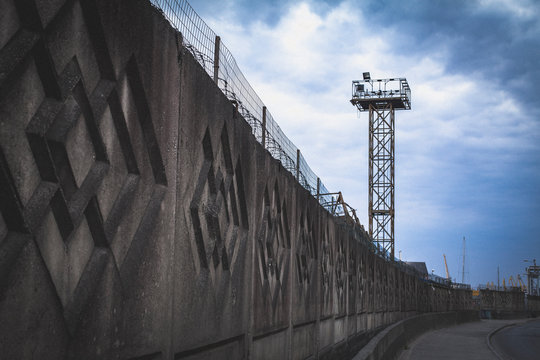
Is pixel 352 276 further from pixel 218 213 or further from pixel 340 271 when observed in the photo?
pixel 218 213

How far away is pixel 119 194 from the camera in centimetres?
375

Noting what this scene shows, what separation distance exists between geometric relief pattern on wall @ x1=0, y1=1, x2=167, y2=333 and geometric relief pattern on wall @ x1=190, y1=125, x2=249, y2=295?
141 centimetres

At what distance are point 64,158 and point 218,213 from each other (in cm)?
260

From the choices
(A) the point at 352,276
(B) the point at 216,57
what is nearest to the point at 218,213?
(B) the point at 216,57

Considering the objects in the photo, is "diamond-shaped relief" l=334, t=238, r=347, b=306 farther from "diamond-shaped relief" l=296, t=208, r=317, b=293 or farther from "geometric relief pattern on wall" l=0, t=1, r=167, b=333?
"geometric relief pattern on wall" l=0, t=1, r=167, b=333

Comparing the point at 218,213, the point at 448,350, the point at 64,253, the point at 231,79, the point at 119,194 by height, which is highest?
the point at 231,79

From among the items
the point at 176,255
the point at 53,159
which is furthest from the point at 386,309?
the point at 53,159

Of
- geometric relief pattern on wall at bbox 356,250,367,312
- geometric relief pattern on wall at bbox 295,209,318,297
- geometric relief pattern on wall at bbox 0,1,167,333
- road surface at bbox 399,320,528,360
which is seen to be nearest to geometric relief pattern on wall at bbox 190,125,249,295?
geometric relief pattern on wall at bbox 0,1,167,333

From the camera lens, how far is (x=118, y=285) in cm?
374

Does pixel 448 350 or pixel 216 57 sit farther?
pixel 448 350

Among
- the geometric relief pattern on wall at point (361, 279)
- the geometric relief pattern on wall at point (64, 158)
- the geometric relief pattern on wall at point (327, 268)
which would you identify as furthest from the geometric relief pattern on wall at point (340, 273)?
the geometric relief pattern on wall at point (64, 158)

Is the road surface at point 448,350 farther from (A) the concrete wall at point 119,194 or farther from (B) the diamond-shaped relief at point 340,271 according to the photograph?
(A) the concrete wall at point 119,194

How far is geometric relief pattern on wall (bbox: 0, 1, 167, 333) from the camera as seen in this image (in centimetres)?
277

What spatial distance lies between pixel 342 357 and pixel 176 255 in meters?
11.3
